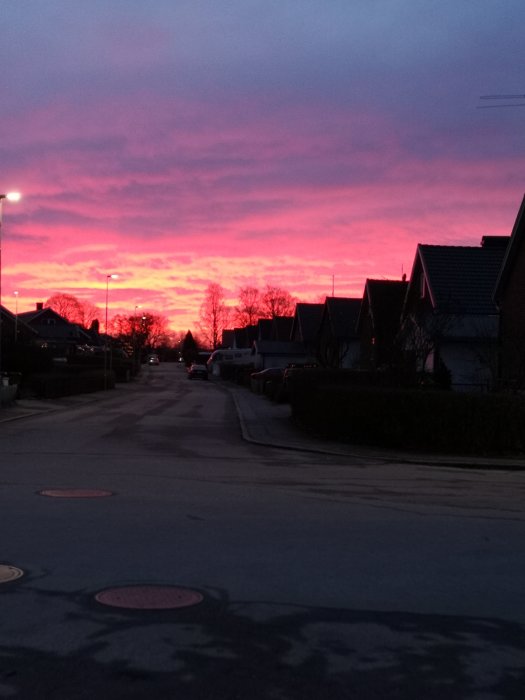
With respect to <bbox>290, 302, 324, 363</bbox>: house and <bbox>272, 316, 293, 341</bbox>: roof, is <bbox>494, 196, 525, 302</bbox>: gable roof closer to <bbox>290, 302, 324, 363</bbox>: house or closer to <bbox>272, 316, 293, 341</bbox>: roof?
<bbox>290, 302, 324, 363</bbox>: house

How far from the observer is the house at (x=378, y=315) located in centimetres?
4666

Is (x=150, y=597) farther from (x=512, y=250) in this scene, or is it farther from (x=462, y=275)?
(x=462, y=275)

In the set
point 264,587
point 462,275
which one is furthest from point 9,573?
point 462,275

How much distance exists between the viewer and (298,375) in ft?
93.7

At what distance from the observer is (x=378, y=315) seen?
1929 inches

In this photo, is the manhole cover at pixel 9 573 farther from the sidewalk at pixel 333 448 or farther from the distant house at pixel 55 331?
the distant house at pixel 55 331

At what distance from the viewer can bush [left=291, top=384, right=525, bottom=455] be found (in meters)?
19.7

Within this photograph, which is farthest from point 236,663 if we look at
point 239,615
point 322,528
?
point 322,528

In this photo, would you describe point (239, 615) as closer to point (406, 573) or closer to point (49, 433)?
point (406, 573)

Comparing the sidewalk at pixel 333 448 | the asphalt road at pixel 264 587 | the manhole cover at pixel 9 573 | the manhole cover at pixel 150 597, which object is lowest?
the sidewalk at pixel 333 448

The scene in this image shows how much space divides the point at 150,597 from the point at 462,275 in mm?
32773

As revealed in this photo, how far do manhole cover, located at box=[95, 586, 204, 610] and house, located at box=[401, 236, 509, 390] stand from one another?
24.4 metres

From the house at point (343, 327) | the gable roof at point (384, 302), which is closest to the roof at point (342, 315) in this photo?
the house at point (343, 327)

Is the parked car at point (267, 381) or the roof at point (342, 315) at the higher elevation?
the roof at point (342, 315)
